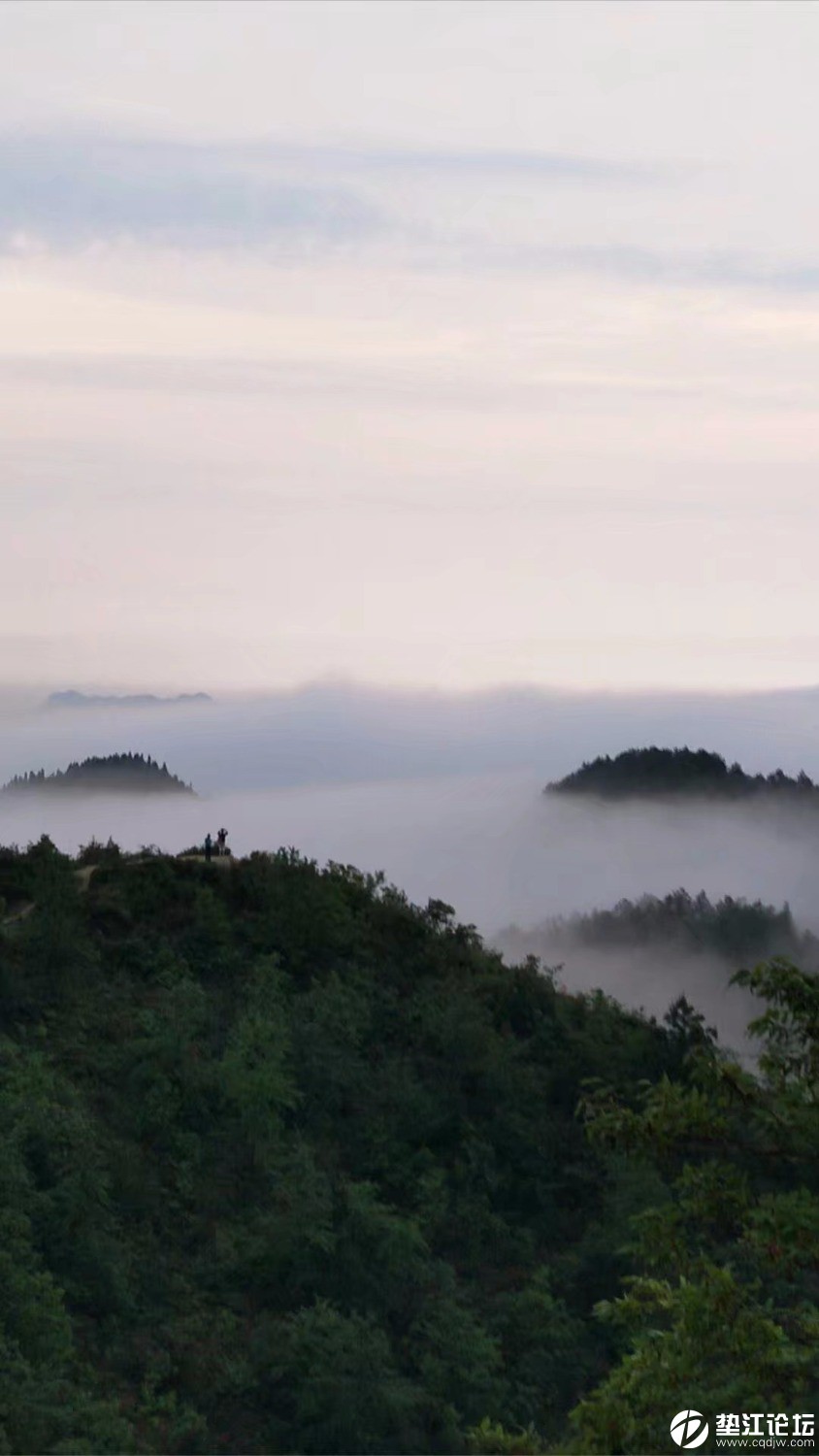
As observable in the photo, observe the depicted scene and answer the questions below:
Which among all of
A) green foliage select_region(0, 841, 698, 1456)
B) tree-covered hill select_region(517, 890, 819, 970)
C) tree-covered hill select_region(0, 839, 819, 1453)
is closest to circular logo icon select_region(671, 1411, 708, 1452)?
tree-covered hill select_region(0, 839, 819, 1453)

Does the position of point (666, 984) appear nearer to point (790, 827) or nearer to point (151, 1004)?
point (151, 1004)

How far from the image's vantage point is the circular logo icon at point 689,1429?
11.8 metres

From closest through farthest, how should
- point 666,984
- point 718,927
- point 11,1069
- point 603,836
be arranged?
point 11,1069, point 666,984, point 718,927, point 603,836

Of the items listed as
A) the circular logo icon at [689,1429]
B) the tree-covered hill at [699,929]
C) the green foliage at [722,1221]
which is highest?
the green foliage at [722,1221]

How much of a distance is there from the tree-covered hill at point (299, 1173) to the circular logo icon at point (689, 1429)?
2.20m

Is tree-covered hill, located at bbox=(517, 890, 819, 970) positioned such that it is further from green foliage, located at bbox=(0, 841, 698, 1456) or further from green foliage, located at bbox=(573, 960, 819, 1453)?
green foliage, located at bbox=(573, 960, 819, 1453)

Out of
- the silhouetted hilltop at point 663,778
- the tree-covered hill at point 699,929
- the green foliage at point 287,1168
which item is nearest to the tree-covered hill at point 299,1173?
the green foliage at point 287,1168

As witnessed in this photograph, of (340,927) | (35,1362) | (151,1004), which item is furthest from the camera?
(340,927)

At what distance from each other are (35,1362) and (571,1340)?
7.61m

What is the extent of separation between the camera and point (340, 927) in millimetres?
→ 33562

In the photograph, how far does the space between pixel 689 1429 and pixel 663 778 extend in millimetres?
116826

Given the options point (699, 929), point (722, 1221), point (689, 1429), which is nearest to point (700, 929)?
point (699, 929)

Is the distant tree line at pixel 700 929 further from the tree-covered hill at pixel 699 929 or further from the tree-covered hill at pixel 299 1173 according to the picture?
the tree-covered hill at pixel 299 1173

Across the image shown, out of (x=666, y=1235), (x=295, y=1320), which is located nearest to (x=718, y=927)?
(x=295, y=1320)
